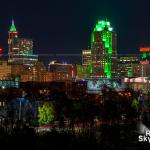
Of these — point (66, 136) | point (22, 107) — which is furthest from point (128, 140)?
point (22, 107)

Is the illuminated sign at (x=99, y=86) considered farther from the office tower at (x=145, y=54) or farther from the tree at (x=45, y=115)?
the office tower at (x=145, y=54)

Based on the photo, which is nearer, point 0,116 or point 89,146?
point 89,146

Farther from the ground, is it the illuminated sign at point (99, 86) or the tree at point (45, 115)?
the illuminated sign at point (99, 86)

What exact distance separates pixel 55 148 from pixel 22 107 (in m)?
22.0

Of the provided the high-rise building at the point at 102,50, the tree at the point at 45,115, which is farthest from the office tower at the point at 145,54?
the tree at the point at 45,115

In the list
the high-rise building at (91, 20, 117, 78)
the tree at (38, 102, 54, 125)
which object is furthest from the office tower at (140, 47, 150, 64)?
the tree at (38, 102, 54, 125)

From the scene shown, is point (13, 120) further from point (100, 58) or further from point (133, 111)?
point (100, 58)

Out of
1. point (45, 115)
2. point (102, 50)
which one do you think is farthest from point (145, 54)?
point (45, 115)

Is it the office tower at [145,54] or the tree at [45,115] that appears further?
the office tower at [145,54]

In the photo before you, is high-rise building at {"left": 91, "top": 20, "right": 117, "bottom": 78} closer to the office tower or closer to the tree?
the office tower

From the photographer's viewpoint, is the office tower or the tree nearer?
the tree

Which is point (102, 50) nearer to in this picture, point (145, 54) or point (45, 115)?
point (145, 54)

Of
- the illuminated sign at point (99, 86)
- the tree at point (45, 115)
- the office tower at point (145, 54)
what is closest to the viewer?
the tree at point (45, 115)

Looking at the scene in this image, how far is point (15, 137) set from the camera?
19.0m
